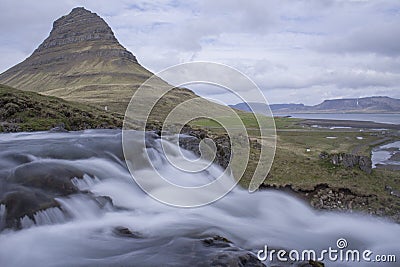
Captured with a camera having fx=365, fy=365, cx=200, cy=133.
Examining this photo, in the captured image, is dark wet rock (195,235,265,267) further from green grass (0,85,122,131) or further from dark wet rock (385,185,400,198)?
green grass (0,85,122,131)

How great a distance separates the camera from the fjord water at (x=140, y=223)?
12438 millimetres

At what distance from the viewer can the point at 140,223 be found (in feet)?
52.0

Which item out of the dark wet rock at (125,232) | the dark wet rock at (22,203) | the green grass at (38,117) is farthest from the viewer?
the green grass at (38,117)

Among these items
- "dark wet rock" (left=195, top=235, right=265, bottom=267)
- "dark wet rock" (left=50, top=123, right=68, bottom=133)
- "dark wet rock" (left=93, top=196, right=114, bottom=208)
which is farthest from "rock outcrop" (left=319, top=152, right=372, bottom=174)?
"dark wet rock" (left=50, top=123, right=68, bottom=133)

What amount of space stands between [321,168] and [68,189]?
71.2 ft

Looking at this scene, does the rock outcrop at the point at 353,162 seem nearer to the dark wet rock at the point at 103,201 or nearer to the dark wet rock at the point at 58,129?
the dark wet rock at the point at 103,201

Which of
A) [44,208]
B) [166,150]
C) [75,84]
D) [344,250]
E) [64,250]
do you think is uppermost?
[75,84]

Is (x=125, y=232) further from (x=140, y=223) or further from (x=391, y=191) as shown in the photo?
(x=391, y=191)

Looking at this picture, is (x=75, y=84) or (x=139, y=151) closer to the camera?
(x=139, y=151)

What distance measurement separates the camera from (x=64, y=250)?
1271 cm

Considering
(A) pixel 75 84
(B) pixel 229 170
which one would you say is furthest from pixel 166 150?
(A) pixel 75 84

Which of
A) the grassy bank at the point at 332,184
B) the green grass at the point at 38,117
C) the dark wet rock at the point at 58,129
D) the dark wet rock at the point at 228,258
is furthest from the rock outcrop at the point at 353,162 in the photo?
the dark wet rock at the point at 58,129

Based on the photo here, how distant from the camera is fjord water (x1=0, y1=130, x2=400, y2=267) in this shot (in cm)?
1244

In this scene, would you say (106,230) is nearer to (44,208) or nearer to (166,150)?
(44,208)
